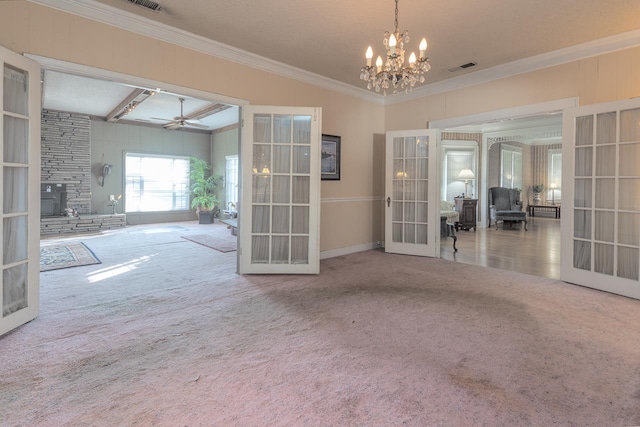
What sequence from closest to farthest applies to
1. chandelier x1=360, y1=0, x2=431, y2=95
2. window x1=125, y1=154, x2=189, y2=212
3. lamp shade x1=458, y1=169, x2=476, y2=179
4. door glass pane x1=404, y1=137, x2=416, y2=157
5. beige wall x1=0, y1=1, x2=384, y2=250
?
chandelier x1=360, y1=0, x2=431, y2=95, beige wall x1=0, y1=1, x2=384, y2=250, door glass pane x1=404, y1=137, x2=416, y2=157, lamp shade x1=458, y1=169, x2=476, y2=179, window x1=125, y1=154, x2=189, y2=212

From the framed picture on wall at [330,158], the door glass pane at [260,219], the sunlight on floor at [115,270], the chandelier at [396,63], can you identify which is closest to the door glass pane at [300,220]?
the door glass pane at [260,219]

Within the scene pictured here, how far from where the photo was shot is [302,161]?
4207 millimetres

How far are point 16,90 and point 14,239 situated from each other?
45.3 inches

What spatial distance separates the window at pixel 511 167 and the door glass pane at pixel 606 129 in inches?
286

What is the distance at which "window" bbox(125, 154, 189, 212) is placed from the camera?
31.0 ft

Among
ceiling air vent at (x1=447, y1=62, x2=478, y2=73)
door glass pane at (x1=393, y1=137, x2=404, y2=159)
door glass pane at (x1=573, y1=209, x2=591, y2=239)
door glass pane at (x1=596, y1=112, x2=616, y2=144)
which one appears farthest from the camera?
door glass pane at (x1=393, y1=137, x2=404, y2=159)

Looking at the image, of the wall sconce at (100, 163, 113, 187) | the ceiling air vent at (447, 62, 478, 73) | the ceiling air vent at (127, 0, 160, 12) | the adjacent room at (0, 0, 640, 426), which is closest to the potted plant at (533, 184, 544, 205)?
the adjacent room at (0, 0, 640, 426)

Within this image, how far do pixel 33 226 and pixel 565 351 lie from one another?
4.13m

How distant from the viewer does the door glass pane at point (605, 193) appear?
3518 mm

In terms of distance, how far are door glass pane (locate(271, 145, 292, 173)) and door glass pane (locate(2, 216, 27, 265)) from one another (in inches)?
95.7

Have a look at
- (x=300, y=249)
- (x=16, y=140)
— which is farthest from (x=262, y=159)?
(x=16, y=140)

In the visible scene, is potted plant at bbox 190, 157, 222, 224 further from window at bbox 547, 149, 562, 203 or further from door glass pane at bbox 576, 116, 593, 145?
window at bbox 547, 149, 562, 203

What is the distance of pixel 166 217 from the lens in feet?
32.8

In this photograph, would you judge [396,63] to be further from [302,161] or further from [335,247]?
[335,247]
